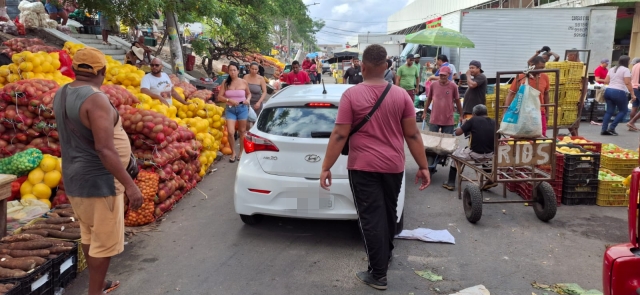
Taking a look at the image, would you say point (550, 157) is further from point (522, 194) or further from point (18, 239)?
point (18, 239)

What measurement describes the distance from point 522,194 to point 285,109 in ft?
12.3

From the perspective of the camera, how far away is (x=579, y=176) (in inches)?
249

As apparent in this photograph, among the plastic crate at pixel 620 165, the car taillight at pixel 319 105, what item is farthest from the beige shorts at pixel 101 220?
the plastic crate at pixel 620 165

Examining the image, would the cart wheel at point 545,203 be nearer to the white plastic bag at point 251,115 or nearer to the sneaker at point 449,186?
the sneaker at point 449,186

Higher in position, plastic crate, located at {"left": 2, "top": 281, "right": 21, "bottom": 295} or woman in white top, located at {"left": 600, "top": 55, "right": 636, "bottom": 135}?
woman in white top, located at {"left": 600, "top": 55, "right": 636, "bottom": 135}

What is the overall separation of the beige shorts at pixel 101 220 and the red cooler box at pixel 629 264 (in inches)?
124

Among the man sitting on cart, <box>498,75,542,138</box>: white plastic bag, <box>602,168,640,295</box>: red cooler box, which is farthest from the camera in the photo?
the man sitting on cart

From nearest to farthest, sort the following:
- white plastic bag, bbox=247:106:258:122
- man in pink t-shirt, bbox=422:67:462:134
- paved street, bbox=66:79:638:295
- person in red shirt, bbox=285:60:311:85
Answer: paved street, bbox=66:79:638:295 → man in pink t-shirt, bbox=422:67:462:134 → white plastic bag, bbox=247:106:258:122 → person in red shirt, bbox=285:60:311:85

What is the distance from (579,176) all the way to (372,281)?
3785 mm

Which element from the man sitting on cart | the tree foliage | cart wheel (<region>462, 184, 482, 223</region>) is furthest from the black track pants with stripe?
the tree foliage

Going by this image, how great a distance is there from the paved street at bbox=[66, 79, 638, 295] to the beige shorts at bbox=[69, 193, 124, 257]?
85cm

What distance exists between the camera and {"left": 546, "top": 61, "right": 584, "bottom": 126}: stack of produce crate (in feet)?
32.5

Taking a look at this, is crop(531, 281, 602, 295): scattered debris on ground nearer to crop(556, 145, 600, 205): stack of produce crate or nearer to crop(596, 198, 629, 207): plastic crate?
crop(556, 145, 600, 205): stack of produce crate

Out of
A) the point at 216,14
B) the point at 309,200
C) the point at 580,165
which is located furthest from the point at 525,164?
the point at 216,14
